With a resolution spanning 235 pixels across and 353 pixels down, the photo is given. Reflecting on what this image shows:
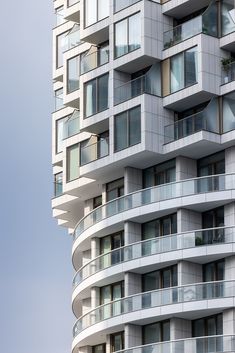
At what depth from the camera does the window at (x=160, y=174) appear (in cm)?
9876

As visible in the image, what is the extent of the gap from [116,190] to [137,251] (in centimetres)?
554

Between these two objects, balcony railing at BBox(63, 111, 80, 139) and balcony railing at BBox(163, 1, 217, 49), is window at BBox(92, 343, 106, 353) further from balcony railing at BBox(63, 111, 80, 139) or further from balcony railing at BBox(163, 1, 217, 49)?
balcony railing at BBox(163, 1, 217, 49)

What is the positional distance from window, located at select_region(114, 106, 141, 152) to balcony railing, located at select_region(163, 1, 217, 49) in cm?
461

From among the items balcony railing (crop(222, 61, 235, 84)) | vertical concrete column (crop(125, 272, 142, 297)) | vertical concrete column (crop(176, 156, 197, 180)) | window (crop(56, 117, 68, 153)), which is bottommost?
vertical concrete column (crop(125, 272, 142, 297))

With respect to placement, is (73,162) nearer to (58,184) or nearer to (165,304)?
(58,184)

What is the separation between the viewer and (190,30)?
9825 cm

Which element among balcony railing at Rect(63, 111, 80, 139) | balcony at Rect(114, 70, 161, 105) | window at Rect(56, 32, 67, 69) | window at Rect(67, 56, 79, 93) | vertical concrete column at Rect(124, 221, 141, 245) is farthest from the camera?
window at Rect(56, 32, 67, 69)

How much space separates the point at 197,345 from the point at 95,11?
22961mm

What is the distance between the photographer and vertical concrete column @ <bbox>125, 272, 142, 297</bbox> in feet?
322

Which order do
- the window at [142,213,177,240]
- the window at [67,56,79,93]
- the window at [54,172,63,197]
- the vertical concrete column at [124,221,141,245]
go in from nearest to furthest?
the window at [142,213,177,240] → the vertical concrete column at [124,221,141,245] → the window at [67,56,79,93] → the window at [54,172,63,197]

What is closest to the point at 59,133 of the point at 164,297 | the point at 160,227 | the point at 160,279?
the point at 160,227

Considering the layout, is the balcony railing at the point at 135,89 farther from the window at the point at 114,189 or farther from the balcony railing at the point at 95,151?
the window at the point at 114,189

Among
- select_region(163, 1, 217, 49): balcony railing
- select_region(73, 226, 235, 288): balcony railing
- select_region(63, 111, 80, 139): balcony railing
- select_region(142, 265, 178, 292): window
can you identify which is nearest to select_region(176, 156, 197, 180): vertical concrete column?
select_region(73, 226, 235, 288): balcony railing

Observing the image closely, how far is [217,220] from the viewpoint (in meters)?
96.8
